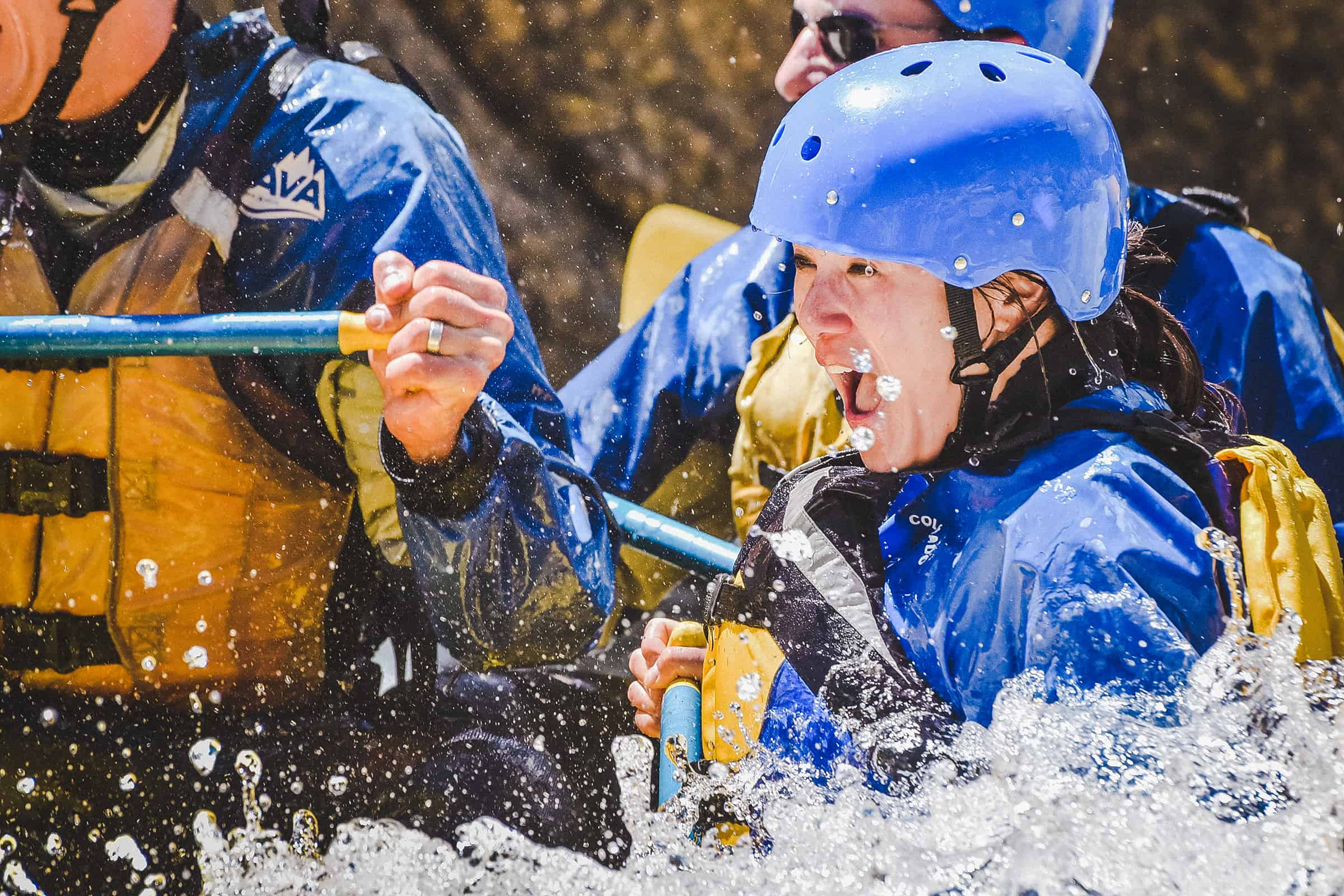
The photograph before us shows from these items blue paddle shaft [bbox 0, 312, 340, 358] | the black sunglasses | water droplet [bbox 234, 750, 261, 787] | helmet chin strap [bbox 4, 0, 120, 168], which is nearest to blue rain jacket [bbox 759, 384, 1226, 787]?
blue paddle shaft [bbox 0, 312, 340, 358]

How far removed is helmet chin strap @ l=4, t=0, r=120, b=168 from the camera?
1.69m

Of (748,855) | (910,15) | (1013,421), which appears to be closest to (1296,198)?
(910,15)

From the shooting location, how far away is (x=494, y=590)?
5.41ft

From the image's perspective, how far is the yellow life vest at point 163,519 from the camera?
1735 mm

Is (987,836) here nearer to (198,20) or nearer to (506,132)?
(198,20)

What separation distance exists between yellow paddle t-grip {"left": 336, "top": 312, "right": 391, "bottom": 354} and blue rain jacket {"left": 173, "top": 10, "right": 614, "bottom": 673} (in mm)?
219

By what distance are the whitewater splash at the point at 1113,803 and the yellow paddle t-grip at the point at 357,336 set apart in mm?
625

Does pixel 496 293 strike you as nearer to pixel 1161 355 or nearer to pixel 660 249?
pixel 1161 355

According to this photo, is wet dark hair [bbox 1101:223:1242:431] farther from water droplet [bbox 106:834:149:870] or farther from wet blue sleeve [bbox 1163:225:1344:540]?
water droplet [bbox 106:834:149:870]

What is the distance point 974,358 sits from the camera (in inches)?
47.8

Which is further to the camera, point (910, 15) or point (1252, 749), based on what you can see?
point (910, 15)

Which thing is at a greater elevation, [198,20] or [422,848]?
[198,20]

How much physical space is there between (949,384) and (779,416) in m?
0.60

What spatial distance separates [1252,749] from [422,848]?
107 cm
